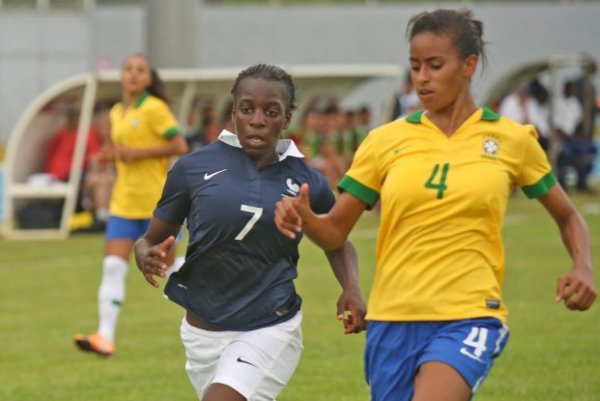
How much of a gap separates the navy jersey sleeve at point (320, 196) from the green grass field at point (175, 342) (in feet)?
10.0

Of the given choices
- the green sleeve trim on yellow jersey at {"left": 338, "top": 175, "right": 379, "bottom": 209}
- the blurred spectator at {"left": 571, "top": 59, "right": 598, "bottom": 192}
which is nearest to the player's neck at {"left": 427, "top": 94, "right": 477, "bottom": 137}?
the green sleeve trim on yellow jersey at {"left": 338, "top": 175, "right": 379, "bottom": 209}

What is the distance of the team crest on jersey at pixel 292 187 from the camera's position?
6.59 m

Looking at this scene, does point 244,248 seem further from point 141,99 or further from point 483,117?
point 141,99

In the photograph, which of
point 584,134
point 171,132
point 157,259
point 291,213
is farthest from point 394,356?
point 584,134

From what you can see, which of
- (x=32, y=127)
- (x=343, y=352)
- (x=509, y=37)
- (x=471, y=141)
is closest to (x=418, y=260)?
(x=471, y=141)

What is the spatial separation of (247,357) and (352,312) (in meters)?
0.49

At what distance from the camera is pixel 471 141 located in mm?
5816

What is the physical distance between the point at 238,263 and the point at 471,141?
4.19ft

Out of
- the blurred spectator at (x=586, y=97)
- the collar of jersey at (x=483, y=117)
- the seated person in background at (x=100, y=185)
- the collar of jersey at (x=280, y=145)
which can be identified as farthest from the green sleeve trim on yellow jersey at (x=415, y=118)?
the blurred spectator at (x=586, y=97)

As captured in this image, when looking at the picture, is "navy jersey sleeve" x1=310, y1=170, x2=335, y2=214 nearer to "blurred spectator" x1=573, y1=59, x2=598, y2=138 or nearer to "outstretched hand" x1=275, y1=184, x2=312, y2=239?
"outstretched hand" x1=275, y1=184, x2=312, y2=239

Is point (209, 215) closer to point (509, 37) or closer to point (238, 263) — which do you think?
point (238, 263)

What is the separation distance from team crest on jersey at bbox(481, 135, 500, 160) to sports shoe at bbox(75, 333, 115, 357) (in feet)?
19.7

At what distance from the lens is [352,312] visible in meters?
6.31

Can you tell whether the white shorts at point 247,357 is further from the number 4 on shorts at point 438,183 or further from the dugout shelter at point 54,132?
the dugout shelter at point 54,132
